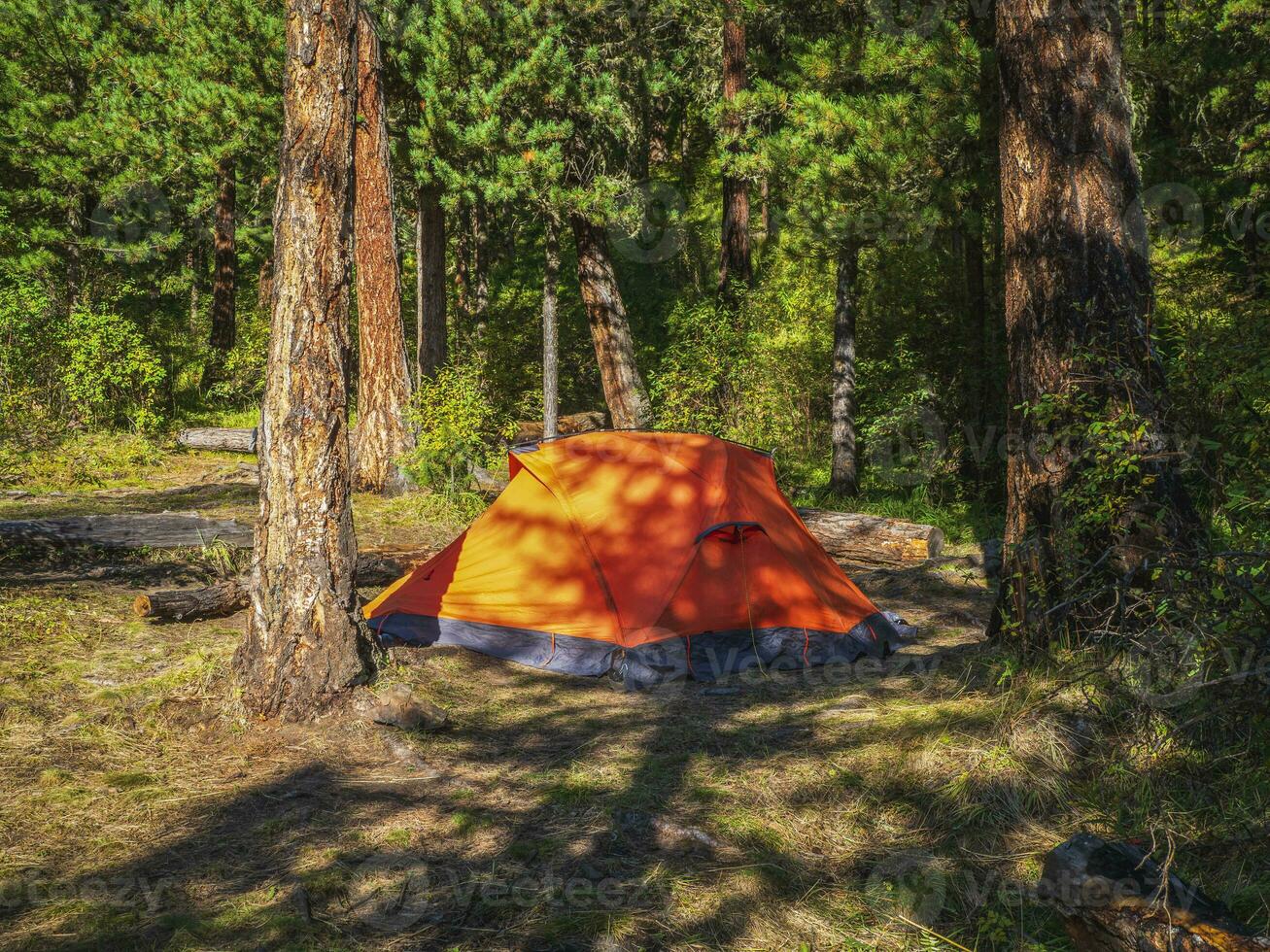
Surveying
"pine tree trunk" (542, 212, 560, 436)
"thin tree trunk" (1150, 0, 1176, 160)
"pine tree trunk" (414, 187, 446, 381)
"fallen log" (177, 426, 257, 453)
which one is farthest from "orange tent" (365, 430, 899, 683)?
Result: "thin tree trunk" (1150, 0, 1176, 160)

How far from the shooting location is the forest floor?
3229 mm

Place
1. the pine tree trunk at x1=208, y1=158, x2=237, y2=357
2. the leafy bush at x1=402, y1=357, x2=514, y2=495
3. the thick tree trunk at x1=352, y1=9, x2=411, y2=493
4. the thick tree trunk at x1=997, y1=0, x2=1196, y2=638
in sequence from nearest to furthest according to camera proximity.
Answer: the thick tree trunk at x1=997, y1=0, x2=1196, y2=638 → the leafy bush at x1=402, y1=357, x2=514, y2=495 → the thick tree trunk at x1=352, y1=9, x2=411, y2=493 → the pine tree trunk at x1=208, y1=158, x2=237, y2=357

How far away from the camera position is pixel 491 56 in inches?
495

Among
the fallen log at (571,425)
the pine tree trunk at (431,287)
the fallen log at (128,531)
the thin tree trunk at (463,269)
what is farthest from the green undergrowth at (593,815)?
the thin tree trunk at (463,269)

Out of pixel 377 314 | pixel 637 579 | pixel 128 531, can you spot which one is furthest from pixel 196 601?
pixel 377 314

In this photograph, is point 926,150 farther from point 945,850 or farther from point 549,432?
point 945,850

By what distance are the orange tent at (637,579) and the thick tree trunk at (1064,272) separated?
186 centimetres

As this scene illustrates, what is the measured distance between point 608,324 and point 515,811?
975 cm

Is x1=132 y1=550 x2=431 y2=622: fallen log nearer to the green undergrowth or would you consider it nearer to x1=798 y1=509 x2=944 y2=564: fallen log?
the green undergrowth

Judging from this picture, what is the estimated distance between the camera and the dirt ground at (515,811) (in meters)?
3.23

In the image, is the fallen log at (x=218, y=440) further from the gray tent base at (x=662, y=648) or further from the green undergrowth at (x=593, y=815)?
the green undergrowth at (x=593, y=815)

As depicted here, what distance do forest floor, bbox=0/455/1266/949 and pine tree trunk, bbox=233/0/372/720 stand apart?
11.5 inches

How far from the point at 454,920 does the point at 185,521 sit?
249 inches

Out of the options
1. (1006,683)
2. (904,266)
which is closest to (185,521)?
(1006,683)
